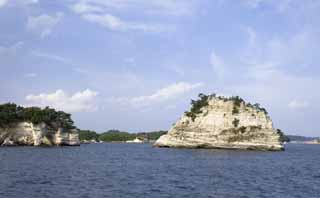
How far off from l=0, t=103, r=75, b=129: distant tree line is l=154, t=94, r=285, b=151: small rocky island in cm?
4486

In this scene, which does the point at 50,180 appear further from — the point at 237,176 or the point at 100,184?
the point at 237,176

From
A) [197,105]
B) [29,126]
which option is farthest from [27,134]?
[197,105]

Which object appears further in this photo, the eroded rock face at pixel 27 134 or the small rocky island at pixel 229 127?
the eroded rock face at pixel 27 134

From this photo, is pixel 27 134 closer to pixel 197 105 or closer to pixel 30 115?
pixel 30 115

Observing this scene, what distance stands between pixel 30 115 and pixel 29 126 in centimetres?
323

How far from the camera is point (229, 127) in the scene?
12056cm

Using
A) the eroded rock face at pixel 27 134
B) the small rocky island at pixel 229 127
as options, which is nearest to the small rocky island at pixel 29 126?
the eroded rock face at pixel 27 134

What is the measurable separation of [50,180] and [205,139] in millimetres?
80605

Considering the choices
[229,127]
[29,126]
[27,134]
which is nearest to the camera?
[229,127]

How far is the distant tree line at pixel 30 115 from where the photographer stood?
144 m

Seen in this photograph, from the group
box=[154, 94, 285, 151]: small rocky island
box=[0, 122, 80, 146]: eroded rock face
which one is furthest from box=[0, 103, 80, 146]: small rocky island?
box=[154, 94, 285, 151]: small rocky island

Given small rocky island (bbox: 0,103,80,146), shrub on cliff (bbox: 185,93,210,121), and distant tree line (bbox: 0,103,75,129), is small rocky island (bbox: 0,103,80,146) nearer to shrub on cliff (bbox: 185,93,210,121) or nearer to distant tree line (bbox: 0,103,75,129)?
distant tree line (bbox: 0,103,75,129)

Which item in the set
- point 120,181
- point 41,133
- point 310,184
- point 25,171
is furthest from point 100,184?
point 41,133

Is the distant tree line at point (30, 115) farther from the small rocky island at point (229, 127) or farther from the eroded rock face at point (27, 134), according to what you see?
the small rocky island at point (229, 127)
